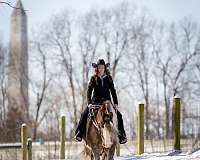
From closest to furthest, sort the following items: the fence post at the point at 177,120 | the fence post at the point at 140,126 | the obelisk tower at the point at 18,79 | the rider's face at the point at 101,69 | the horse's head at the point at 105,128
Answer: the horse's head at the point at 105,128 → the rider's face at the point at 101,69 → the fence post at the point at 177,120 → the fence post at the point at 140,126 → the obelisk tower at the point at 18,79

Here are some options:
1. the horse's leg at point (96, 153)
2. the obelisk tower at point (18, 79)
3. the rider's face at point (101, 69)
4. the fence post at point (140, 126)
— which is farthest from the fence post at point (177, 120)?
the obelisk tower at point (18, 79)

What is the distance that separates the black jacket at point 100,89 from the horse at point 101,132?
0.70ft

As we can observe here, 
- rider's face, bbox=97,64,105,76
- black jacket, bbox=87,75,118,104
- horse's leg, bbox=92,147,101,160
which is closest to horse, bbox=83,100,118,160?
horse's leg, bbox=92,147,101,160

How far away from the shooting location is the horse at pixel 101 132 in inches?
344

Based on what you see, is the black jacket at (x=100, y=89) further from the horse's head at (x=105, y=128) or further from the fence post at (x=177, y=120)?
the fence post at (x=177, y=120)

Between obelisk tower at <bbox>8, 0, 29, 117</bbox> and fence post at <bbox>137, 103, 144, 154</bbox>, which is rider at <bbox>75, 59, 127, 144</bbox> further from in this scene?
obelisk tower at <bbox>8, 0, 29, 117</bbox>

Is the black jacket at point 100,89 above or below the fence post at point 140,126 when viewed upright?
above

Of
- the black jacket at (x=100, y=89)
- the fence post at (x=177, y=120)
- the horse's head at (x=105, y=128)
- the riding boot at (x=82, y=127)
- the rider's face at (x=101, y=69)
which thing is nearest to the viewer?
the horse's head at (x=105, y=128)

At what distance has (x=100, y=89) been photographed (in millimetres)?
9453

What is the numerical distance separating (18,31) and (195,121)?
4418 centimetres

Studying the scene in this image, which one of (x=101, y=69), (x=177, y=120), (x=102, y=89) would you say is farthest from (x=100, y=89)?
(x=177, y=120)

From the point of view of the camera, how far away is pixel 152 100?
45.2 metres

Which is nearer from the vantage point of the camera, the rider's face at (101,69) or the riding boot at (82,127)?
the rider's face at (101,69)

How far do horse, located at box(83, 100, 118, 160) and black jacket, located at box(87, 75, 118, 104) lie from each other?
0.21 metres
